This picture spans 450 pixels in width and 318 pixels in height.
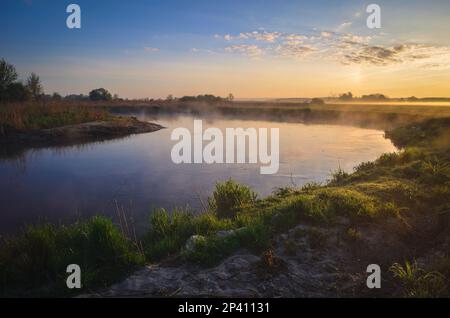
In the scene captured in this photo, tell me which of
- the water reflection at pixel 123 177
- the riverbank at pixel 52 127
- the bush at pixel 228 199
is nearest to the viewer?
the bush at pixel 228 199

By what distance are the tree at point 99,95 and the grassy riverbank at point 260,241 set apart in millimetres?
80297

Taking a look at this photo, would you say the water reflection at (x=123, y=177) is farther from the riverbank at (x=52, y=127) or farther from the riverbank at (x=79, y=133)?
the riverbank at (x=79, y=133)

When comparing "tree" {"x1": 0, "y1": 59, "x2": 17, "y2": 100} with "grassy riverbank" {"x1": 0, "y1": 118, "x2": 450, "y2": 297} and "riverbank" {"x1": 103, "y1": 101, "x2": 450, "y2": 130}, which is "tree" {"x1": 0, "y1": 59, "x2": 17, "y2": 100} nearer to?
"riverbank" {"x1": 103, "y1": 101, "x2": 450, "y2": 130}

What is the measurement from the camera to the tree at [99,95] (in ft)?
273

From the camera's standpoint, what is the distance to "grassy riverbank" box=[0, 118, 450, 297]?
6258 mm

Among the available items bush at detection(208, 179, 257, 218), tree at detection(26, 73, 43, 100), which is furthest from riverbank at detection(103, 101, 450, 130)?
bush at detection(208, 179, 257, 218)

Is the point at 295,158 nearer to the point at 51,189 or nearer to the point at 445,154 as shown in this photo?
the point at 445,154

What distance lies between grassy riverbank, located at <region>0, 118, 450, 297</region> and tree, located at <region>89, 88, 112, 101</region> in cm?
8030

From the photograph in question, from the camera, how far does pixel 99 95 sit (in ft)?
276

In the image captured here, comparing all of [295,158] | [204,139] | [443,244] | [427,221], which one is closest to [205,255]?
[443,244]

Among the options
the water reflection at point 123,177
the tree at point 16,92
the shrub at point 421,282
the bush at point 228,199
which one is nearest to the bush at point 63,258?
the water reflection at point 123,177

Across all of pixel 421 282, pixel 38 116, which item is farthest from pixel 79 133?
pixel 421 282

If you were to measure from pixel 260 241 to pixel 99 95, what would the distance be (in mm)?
84737
